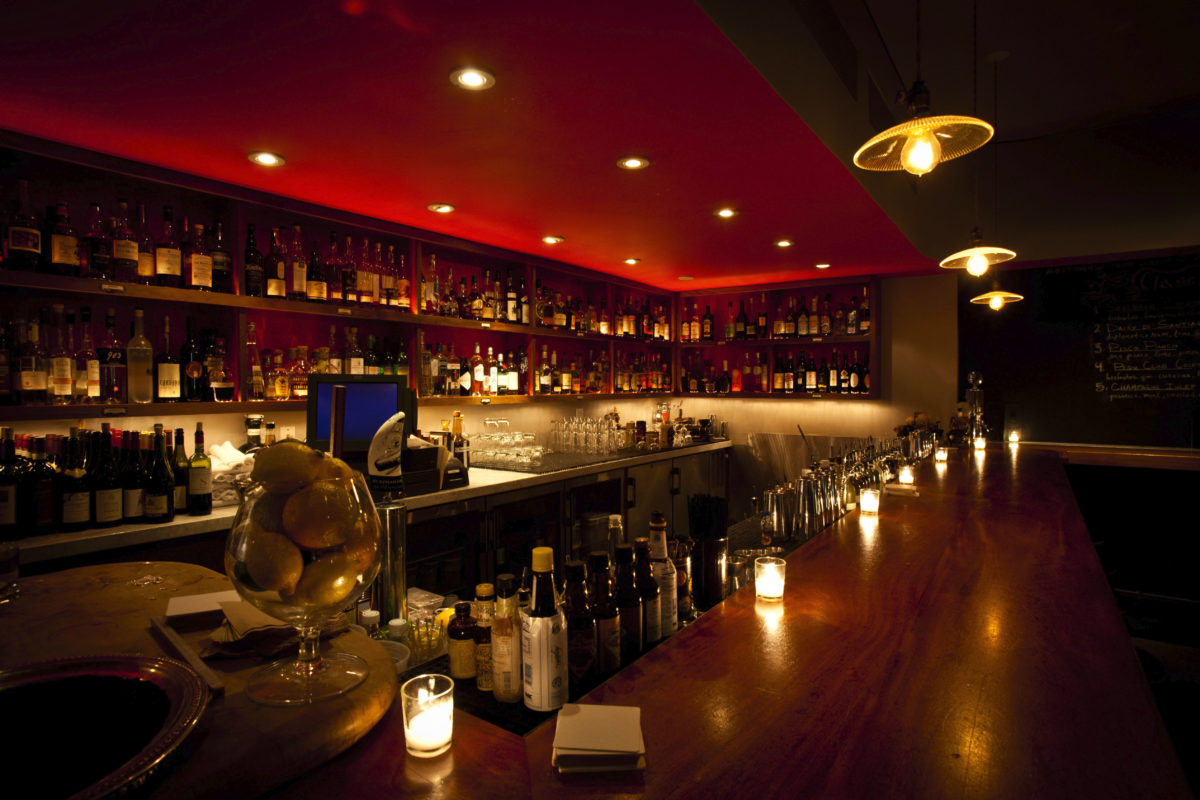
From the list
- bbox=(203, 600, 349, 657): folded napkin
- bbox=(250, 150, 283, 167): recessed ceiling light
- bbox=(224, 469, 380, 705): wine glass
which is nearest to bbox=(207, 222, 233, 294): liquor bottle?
bbox=(250, 150, 283, 167): recessed ceiling light

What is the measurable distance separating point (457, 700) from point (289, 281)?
2.77 m

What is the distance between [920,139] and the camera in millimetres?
1891

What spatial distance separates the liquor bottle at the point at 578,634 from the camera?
99 centimetres

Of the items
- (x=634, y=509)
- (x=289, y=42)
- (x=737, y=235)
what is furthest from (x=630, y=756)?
(x=634, y=509)

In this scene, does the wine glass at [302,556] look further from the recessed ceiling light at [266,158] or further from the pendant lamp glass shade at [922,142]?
the recessed ceiling light at [266,158]

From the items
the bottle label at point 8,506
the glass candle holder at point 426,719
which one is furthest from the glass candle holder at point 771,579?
the bottle label at point 8,506

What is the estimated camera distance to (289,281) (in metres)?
3.11

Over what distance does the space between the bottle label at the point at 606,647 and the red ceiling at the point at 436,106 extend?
1356 millimetres

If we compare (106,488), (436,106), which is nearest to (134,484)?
(106,488)

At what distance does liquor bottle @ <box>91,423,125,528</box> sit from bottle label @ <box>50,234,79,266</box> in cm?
66

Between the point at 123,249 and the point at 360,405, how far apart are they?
43.4 inches

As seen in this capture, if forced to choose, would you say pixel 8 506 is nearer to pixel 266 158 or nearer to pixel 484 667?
pixel 266 158

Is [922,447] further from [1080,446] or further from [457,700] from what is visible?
[457,700]

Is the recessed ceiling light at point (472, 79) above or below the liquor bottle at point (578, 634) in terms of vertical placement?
above
